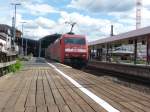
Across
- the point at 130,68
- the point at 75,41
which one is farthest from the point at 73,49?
the point at 130,68

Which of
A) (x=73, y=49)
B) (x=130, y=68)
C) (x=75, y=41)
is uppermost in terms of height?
(x=75, y=41)

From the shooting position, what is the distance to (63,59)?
43.0 meters

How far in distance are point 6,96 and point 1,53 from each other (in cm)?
743

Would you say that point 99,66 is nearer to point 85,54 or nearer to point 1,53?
point 85,54

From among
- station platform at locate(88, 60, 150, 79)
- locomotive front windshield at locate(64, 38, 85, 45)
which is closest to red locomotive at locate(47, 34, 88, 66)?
locomotive front windshield at locate(64, 38, 85, 45)

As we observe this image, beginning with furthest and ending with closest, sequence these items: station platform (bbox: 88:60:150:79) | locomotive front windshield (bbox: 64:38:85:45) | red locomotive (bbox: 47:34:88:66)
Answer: locomotive front windshield (bbox: 64:38:85:45), red locomotive (bbox: 47:34:88:66), station platform (bbox: 88:60:150:79)

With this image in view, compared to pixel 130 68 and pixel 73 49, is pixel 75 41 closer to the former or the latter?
pixel 73 49

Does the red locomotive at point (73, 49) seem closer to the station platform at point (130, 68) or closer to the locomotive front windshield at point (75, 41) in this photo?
the locomotive front windshield at point (75, 41)

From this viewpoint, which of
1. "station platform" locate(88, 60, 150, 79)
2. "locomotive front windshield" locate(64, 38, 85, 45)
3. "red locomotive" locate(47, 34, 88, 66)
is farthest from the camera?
"locomotive front windshield" locate(64, 38, 85, 45)

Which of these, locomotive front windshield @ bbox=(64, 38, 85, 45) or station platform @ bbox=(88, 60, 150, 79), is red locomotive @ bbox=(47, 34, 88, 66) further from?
station platform @ bbox=(88, 60, 150, 79)

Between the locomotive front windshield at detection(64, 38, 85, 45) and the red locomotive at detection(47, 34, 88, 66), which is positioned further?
the locomotive front windshield at detection(64, 38, 85, 45)

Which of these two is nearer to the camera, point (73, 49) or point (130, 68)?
point (130, 68)

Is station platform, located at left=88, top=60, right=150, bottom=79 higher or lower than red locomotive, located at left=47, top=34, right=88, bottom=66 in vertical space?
lower

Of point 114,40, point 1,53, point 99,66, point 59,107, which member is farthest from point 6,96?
point 99,66
